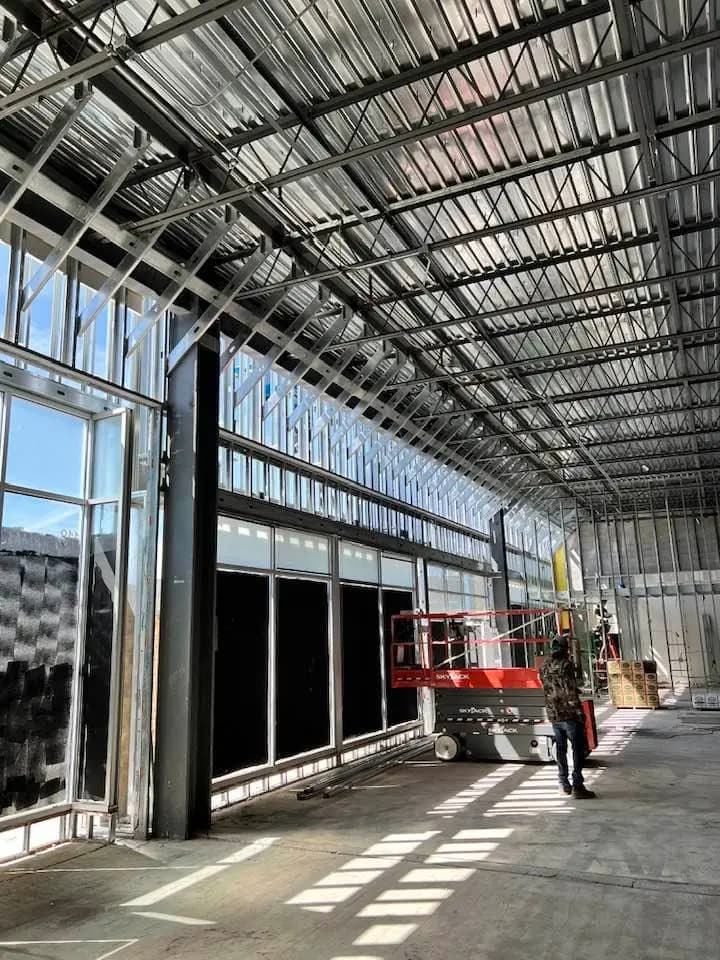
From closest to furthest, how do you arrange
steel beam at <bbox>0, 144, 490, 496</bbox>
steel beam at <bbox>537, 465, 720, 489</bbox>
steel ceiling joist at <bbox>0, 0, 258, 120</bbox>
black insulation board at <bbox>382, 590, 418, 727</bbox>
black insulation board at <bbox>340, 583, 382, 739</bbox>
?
steel ceiling joist at <bbox>0, 0, 258, 120</bbox>, steel beam at <bbox>0, 144, 490, 496</bbox>, black insulation board at <bbox>340, 583, 382, 739</bbox>, black insulation board at <bbox>382, 590, 418, 727</bbox>, steel beam at <bbox>537, 465, 720, 489</bbox>

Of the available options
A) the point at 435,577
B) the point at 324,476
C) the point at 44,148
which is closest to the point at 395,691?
the point at 435,577

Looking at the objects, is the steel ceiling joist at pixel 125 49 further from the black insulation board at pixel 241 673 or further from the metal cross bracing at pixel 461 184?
the black insulation board at pixel 241 673

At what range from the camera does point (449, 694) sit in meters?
12.5

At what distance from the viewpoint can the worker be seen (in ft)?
30.8

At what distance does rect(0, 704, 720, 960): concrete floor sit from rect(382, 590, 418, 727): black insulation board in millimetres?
5014

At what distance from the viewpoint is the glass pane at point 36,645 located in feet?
24.1

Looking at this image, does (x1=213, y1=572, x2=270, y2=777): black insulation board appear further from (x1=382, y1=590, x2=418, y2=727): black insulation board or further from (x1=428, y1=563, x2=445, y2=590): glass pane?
(x1=428, y1=563, x2=445, y2=590): glass pane

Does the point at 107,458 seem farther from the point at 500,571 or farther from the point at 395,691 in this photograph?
the point at 500,571

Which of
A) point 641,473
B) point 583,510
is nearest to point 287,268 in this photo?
point 641,473

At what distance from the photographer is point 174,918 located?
550 centimetres

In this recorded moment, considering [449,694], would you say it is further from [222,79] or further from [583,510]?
[583,510]

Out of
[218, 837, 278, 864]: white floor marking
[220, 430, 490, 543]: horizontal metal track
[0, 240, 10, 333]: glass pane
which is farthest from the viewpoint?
[220, 430, 490, 543]: horizontal metal track

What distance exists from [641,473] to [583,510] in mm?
6552

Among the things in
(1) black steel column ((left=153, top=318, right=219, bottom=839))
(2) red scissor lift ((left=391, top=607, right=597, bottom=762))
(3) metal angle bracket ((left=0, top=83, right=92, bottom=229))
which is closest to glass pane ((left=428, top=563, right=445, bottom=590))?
(2) red scissor lift ((left=391, top=607, right=597, bottom=762))
